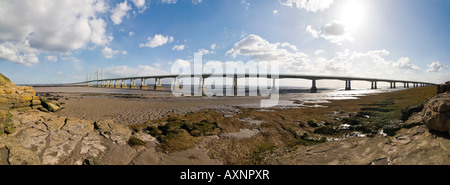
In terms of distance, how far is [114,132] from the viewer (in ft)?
29.1

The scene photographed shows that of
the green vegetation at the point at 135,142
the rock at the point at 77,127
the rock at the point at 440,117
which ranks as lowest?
the green vegetation at the point at 135,142

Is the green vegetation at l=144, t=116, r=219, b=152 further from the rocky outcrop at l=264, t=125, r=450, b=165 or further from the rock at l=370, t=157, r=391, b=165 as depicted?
the rock at l=370, t=157, r=391, b=165

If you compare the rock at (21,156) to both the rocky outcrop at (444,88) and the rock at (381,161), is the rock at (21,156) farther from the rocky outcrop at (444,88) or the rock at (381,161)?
the rocky outcrop at (444,88)

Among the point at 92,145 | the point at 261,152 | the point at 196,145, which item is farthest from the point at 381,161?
the point at 92,145

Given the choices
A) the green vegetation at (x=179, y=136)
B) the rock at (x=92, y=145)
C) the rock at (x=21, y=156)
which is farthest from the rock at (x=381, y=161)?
the rock at (x=21, y=156)

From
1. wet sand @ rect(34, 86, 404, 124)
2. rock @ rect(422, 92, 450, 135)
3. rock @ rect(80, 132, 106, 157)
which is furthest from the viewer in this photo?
wet sand @ rect(34, 86, 404, 124)

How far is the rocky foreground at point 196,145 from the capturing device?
5.70m

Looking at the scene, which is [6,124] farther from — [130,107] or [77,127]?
[130,107]

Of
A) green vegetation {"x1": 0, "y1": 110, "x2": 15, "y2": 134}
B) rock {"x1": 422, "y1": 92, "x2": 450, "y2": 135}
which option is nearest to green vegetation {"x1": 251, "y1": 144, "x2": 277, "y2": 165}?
rock {"x1": 422, "y1": 92, "x2": 450, "y2": 135}

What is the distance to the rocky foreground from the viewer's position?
5695mm

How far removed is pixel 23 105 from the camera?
483 inches
